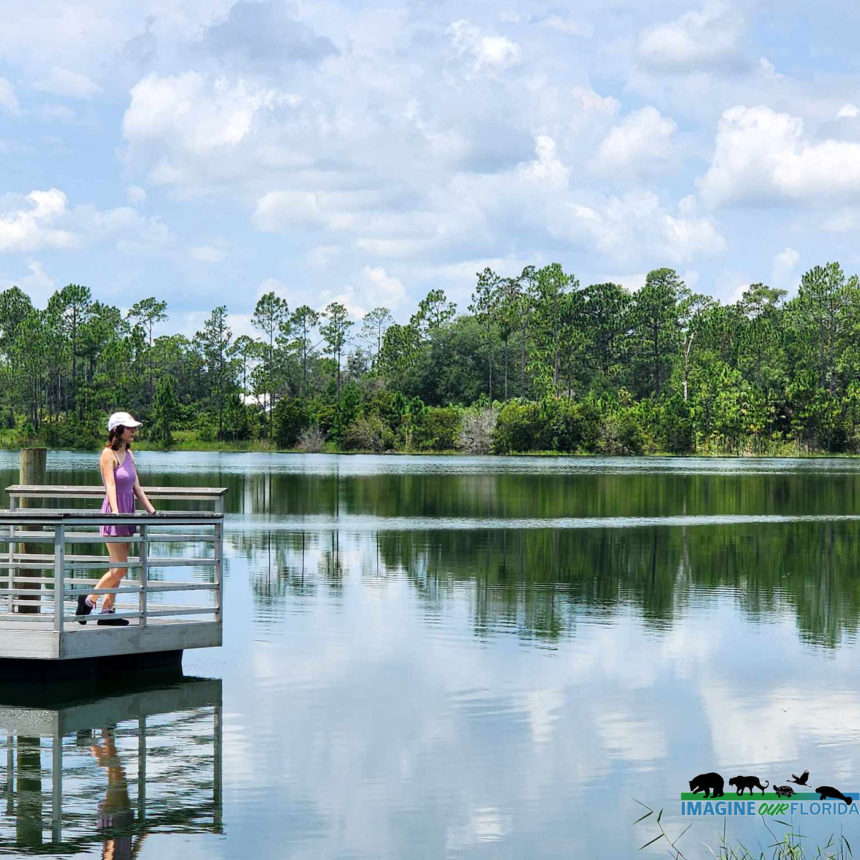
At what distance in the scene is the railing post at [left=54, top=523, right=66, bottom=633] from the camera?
14.5m

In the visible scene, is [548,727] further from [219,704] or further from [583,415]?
[583,415]

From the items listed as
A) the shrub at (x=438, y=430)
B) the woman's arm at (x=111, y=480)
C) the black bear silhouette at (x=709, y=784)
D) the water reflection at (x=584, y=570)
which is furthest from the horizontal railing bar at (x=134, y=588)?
the shrub at (x=438, y=430)

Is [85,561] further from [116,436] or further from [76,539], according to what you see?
[116,436]

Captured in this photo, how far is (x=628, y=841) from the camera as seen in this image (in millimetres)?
10594

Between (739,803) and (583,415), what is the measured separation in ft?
333

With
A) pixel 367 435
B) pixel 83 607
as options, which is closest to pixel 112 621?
pixel 83 607

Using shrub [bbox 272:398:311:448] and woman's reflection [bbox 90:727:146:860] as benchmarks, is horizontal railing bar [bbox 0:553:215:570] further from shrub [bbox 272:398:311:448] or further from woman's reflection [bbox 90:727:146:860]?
shrub [bbox 272:398:311:448]

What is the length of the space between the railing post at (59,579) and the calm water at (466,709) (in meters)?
0.89

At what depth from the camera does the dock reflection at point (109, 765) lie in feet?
34.6

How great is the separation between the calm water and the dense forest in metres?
81.0

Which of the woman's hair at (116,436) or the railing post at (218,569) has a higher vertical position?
the woman's hair at (116,436)

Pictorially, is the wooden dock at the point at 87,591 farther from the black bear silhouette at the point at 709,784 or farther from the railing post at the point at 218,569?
the black bear silhouette at the point at 709,784

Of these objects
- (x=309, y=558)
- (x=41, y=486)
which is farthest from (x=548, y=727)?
(x=309, y=558)

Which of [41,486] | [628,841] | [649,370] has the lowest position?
[628,841]
